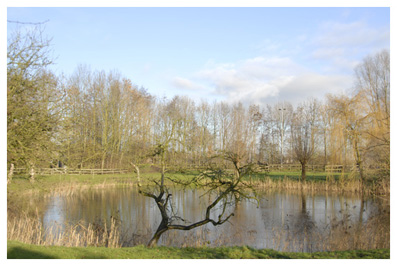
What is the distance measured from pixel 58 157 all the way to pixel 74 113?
1.64 m

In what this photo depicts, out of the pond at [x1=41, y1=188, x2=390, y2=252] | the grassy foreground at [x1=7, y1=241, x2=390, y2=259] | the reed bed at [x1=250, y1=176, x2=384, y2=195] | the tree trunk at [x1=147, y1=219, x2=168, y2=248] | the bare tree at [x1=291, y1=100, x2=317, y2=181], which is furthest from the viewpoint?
the bare tree at [x1=291, y1=100, x2=317, y2=181]

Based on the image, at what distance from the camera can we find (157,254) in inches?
258

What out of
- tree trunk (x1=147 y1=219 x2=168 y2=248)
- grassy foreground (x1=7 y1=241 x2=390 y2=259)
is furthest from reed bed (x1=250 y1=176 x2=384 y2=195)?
grassy foreground (x1=7 y1=241 x2=390 y2=259)

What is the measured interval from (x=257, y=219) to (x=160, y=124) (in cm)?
991

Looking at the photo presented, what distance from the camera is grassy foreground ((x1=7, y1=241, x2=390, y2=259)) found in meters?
6.03

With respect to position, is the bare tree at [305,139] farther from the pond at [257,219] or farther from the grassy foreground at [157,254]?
the grassy foreground at [157,254]

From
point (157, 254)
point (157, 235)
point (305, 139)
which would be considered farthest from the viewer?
point (305, 139)

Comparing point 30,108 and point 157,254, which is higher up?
point 30,108

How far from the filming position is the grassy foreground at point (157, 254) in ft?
19.8

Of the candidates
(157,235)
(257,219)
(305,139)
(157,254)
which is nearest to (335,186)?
(305,139)

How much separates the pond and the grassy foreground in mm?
1489

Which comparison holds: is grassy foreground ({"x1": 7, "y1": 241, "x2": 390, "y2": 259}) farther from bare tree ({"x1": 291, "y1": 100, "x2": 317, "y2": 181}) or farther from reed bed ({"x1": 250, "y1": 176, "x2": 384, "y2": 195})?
bare tree ({"x1": 291, "y1": 100, "x2": 317, "y2": 181})

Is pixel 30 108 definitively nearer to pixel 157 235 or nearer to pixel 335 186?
pixel 157 235

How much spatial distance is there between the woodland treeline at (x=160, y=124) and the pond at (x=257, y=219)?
2113 mm
